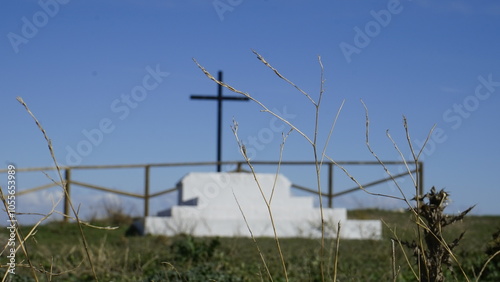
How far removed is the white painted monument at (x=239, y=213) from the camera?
13.3m

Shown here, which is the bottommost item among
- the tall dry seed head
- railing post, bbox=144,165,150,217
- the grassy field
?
the grassy field

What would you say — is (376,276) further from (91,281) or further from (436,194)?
(436,194)

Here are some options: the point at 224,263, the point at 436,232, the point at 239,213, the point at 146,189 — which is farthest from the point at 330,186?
the point at 436,232

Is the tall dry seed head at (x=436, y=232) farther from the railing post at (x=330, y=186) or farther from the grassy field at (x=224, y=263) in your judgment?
the railing post at (x=330, y=186)

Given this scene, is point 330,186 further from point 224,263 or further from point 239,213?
point 224,263

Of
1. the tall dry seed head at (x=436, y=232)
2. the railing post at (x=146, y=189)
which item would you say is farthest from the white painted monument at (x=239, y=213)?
the tall dry seed head at (x=436, y=232)

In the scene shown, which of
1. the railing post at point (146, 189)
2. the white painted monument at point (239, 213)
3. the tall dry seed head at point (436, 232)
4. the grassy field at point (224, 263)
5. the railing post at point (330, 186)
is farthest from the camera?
the railing post at point (330, 186)

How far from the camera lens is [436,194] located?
298cm

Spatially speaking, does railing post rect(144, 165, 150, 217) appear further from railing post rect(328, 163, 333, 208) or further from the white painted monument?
railing post rect(328, 163, 333, 208)

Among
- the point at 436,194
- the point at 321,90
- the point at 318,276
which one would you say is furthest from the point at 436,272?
the point at 318,276

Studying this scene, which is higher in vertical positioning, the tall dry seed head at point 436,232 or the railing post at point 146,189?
the railing post at point 146,189

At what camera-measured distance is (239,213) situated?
1387cm

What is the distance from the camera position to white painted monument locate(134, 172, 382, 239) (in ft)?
43.5

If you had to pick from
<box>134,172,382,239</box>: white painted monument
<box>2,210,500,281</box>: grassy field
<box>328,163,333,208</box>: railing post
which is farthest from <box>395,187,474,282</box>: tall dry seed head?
<box>328,163,333,208</box>: railing post
